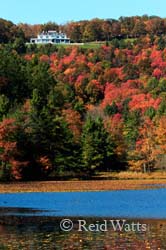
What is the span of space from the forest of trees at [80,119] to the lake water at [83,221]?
24042 millimetres

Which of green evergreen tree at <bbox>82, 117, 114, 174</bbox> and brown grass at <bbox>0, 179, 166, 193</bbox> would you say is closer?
brown grass at <bbox>0, 179, 166, 193</bbox>

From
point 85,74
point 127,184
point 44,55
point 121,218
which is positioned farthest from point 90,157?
point 44,55

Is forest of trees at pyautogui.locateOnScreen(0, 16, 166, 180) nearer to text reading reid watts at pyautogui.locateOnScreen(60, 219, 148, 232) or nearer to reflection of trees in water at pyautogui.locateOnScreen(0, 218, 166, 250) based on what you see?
text reading reid watts at pyautogui.locateOnScreen(60, 219, 148, 232)

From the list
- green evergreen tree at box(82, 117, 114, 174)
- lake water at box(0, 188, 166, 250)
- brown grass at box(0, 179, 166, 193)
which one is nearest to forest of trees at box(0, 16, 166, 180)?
green evergreen tree at box(82, 117, 114, 174)

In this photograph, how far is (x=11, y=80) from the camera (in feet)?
359

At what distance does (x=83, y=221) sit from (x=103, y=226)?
2.42 m

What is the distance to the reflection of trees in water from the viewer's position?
31.6 meters

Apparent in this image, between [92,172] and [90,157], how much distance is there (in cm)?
183
